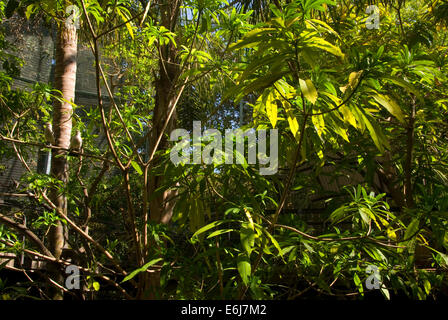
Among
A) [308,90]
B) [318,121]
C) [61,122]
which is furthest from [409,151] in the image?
[61,122]

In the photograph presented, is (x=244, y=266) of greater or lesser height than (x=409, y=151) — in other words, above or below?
below

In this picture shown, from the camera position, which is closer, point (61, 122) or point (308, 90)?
point (308, 90)

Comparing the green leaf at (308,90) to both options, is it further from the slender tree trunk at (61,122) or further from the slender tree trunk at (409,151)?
the slender tree trunk at (61,122)

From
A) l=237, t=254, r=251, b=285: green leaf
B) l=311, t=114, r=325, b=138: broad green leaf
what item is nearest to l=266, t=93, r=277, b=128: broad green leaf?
l=311, t=114, r=325, b=138: broad green leaf

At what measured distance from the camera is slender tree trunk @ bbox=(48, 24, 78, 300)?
2525 mm

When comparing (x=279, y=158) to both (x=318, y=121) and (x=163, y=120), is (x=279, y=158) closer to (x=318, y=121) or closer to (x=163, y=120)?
(x=318, y=121)

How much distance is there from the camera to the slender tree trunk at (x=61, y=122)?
2525mm

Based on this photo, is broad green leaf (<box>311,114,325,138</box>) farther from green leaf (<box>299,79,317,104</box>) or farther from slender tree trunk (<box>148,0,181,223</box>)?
slender tree trunk (<box>148,0,181,223</box>)

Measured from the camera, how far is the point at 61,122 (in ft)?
8.82

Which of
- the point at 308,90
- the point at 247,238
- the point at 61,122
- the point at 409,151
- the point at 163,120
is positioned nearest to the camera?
the point at 308,90
